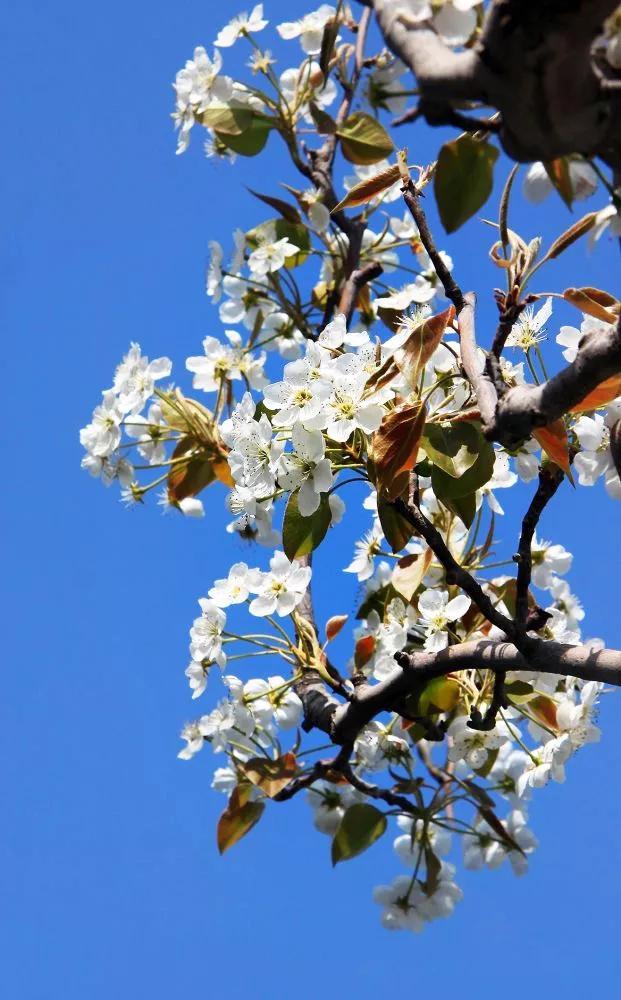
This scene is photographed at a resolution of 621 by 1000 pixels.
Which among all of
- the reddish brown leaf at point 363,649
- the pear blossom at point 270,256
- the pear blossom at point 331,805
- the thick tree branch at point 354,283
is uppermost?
the pear blossom at point 270,256

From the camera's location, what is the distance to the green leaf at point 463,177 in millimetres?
1345

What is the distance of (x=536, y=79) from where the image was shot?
914 millimetres

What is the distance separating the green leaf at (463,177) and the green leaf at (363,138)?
768mm

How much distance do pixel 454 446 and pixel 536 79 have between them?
2.40 ft

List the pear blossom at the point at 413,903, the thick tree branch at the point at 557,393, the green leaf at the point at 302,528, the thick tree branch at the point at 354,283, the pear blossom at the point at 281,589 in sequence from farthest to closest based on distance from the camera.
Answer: the pear blossom at the point at 413,903 < the thick tree branch at the point at 354,283 < the pear blossom at the point at 281,589 < the green leaf at the point at 302,528 < the thick tree branch at the point at 557,393

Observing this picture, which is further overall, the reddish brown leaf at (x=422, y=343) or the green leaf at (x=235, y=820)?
the green leaf at (x=235, y=820)

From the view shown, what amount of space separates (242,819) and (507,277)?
50.7 inches

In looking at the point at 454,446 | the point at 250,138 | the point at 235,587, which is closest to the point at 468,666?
the point at 454,446

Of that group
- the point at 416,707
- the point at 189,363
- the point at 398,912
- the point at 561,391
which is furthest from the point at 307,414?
the point at 398,912

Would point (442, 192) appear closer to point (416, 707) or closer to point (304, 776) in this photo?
point (416, 707)

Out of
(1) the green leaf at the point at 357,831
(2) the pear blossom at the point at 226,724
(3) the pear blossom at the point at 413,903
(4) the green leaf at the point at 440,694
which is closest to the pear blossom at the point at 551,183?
(4) the green leaf at the point at 440,694

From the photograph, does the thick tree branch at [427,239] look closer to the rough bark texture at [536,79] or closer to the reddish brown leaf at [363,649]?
the rough bark texture at [536,79]

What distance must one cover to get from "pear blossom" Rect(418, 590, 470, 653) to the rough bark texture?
107 cm

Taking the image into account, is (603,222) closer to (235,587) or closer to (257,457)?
(257,457)
